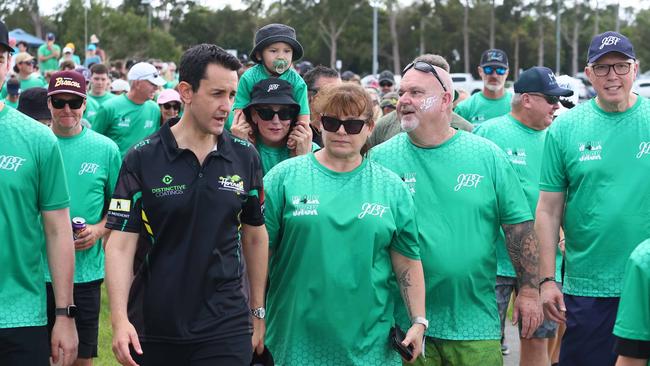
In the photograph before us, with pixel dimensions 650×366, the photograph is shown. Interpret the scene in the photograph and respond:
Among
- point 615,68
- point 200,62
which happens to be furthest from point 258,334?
point 615,68

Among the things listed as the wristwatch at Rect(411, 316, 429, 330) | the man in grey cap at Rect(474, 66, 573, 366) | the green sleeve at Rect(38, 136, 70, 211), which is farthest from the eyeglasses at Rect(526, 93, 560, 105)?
the green sleeve at Rect(38, 136, 70, 211)

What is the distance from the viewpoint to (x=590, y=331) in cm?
573

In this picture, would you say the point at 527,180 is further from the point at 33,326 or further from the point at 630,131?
the point at 33,326

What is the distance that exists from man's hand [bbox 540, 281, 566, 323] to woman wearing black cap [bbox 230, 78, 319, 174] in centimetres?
182

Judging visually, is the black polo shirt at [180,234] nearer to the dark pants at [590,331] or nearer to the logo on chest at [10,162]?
the logo on chest at [10,162]

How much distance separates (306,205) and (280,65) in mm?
3039

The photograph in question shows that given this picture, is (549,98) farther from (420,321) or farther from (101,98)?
(101,98)

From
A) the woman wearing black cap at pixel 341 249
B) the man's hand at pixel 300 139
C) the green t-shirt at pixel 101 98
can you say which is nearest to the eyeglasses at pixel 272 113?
the man's hand at pixel 300 139

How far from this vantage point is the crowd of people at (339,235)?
177 inches

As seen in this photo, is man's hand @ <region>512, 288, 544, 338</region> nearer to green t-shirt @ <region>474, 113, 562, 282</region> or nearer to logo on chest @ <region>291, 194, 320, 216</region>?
logo on chest @ <region>291, 194, 320, 216</region>

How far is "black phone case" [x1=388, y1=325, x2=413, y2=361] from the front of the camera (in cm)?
488

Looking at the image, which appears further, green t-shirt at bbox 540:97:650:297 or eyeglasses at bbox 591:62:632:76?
eyeglasses at bbox 591:62:632:76

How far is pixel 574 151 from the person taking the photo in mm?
5824

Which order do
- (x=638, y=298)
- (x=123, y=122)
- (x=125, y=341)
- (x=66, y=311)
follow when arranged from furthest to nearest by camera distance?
(x=123, y=122), (x=66, y=311), (x=125, y=341), (x=638, y=298)
